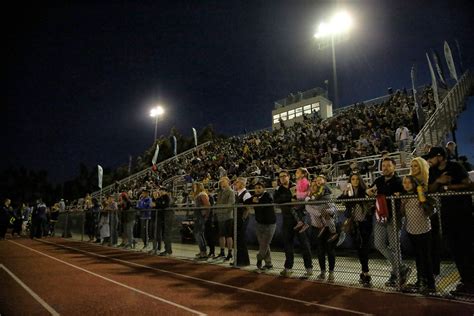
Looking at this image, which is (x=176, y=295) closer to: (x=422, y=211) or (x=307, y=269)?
(x=307, y=269)

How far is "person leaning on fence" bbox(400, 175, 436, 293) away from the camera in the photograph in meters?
5.14

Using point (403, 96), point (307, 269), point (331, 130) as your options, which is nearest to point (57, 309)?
point (307, 269)

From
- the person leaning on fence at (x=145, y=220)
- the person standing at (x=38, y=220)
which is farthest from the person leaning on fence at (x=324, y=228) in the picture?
the person standing at (x=38, y=220)

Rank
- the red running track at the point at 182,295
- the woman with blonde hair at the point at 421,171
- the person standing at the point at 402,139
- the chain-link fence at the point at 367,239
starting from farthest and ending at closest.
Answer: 1. the person standing at the point at 402,139
2. the woman with blonde hair at the point at 421,171
3. the chain-link fence at the point at 367,239
4. the red running track at the point at 182,295

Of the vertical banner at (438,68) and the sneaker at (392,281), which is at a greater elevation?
the vertical banner at (438,68)

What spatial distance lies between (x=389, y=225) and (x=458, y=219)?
1.07 meters

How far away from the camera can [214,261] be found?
9305 mm

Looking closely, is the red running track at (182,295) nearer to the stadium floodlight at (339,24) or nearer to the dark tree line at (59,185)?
the stadium floodlight at (339,24)

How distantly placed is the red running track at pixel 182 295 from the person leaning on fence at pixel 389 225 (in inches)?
18.0

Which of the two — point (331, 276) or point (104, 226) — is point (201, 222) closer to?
point (331, 276)

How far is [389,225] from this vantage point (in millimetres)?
5684

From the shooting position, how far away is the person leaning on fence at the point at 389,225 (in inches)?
216

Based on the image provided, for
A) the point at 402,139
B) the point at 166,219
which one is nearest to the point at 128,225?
the point at 166,219

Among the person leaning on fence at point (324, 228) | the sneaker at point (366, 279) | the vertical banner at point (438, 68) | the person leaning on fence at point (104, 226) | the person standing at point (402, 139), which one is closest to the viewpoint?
the sneaker at point (366, 279)
